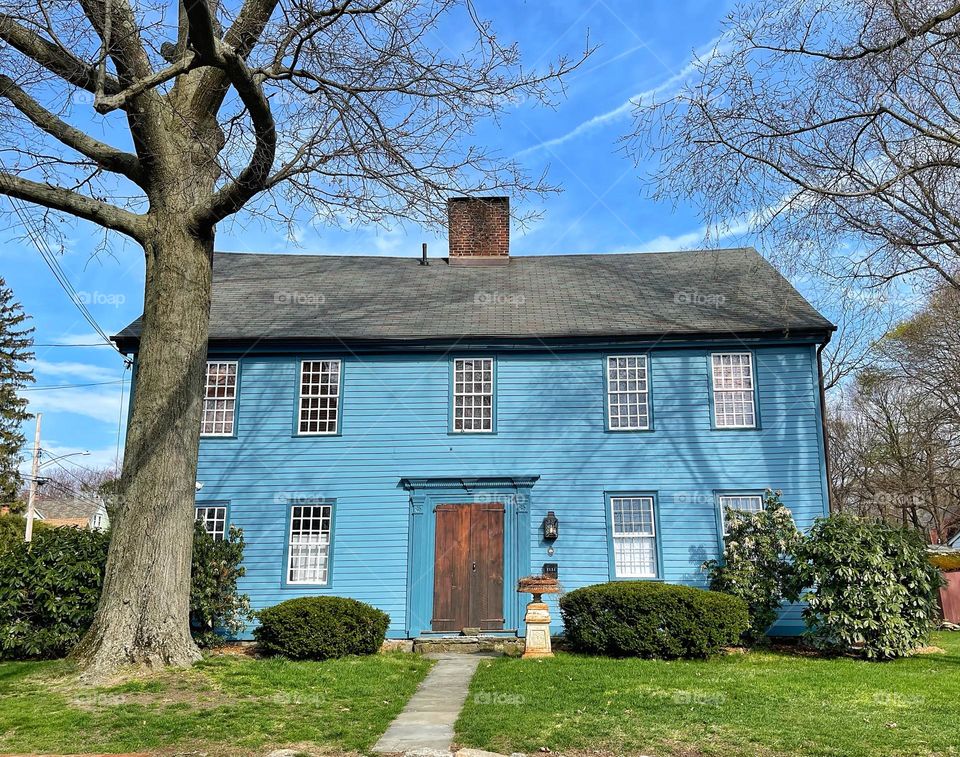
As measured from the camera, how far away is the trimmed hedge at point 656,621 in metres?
11.1

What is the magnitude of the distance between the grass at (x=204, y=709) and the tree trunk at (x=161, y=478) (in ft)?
1.52

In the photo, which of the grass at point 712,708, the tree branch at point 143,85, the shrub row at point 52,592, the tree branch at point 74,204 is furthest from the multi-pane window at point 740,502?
the tree branch at point 143,85

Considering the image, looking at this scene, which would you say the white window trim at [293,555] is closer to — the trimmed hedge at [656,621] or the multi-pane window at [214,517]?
the multi-pane window at [214,517]

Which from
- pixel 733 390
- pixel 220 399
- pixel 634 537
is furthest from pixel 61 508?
pixel 733 390

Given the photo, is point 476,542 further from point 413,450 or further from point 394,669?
point 394,669

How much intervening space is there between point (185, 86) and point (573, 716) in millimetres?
8895

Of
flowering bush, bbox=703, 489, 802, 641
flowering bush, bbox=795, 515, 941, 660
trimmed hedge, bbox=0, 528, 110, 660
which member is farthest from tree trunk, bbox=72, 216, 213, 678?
flowering bush, bbox=795, 515, 941, 660

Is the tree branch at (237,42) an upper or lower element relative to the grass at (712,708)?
upper

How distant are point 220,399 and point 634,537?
843cm

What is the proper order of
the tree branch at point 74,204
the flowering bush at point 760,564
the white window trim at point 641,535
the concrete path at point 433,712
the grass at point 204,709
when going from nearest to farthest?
the grass at point 204,709 < the concrete path at point 433,712 < the tree branch at point 74,204 < the flowering bush at point 760,564 < the white window trim at point 641,535

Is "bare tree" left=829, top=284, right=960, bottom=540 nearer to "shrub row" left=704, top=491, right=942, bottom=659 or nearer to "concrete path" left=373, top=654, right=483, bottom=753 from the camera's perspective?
"shrub row" left=704, top=491, right=942, bottom=659

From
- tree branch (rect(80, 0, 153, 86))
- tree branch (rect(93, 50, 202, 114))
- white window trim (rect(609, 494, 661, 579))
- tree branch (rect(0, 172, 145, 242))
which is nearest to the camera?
tree branch (rect(93, 50, 202, 114))

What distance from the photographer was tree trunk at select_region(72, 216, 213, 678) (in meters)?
8.52

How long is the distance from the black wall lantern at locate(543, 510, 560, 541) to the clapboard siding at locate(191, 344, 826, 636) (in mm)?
133
